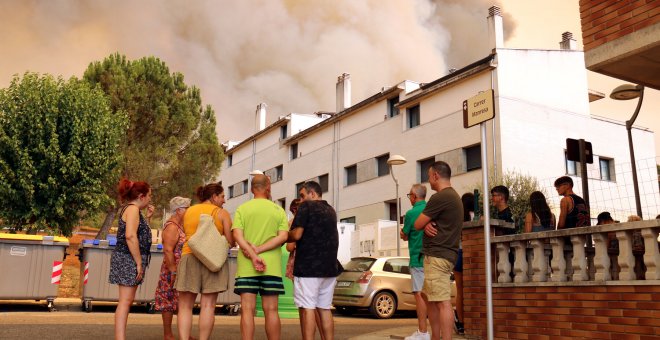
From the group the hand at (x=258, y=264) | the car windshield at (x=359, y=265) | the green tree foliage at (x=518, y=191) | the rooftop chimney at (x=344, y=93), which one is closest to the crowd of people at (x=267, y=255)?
the hand at (x=258, y=264)

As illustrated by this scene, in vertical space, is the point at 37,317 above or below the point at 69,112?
below

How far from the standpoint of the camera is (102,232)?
28141 mm

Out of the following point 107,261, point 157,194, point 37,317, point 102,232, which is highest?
point 157,194

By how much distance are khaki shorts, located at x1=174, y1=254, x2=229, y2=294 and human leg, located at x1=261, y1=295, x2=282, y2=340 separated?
63 cm

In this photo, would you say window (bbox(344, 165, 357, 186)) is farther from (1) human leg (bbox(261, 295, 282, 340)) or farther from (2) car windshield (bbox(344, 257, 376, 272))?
(1) human leg (bbox(261, 295, 282, 340))

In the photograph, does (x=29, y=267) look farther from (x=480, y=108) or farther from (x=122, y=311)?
(x=480, y=108)

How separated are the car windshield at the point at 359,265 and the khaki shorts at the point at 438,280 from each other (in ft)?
25.7

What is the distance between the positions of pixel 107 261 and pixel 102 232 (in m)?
15.6

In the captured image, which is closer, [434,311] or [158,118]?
[434,311]

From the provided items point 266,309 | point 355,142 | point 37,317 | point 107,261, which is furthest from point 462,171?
point 266,309

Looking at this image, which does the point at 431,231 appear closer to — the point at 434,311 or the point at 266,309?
the point at 434,311

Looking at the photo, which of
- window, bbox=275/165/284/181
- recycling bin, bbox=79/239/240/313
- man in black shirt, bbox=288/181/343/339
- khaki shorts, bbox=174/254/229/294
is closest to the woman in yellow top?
khaki shorts, bbox=174/254/229/294

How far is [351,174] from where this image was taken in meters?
37.2

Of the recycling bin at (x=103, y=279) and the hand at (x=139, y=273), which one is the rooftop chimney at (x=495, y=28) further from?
the hand at (x=139, y=273)
